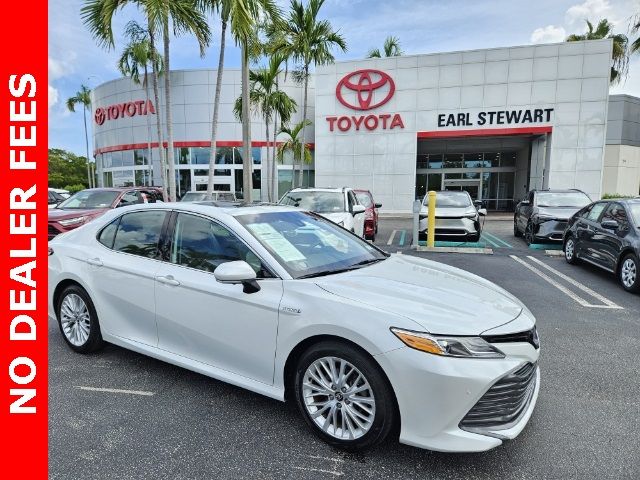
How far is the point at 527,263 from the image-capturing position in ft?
30.1

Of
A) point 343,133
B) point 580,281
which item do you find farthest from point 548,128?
point 580,281

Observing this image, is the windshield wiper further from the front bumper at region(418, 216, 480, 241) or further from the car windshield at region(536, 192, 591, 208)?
the car windshield at region(536, 192, 591, 208)

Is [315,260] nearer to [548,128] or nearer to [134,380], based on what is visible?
[134,380]

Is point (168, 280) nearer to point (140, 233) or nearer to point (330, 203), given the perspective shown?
point (140, 233)

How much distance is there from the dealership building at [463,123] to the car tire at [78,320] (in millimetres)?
16416

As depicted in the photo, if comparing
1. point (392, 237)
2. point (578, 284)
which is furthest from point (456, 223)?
point (578, 284)

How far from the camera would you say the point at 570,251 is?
9062 millimetres

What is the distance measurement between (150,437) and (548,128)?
22.3m

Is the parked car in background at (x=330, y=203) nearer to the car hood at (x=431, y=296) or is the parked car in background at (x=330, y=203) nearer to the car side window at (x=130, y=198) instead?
the car side window at (x=130, y=198)

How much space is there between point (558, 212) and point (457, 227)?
268cm

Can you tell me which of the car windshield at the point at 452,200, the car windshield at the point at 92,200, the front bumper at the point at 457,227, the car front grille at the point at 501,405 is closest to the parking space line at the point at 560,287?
the front bumper at the point at 457,227

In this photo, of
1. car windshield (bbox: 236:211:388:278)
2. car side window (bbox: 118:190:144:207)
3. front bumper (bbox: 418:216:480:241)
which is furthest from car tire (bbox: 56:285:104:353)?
front bumper (bbox: 418:216:480:241)

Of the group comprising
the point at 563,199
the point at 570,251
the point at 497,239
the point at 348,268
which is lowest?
the point at 497,239

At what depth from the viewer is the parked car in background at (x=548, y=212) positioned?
1085cm
